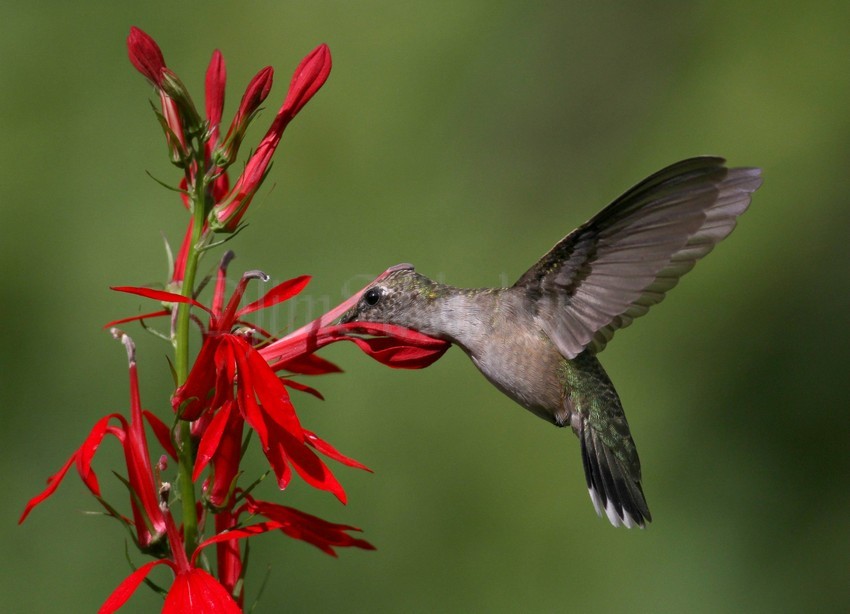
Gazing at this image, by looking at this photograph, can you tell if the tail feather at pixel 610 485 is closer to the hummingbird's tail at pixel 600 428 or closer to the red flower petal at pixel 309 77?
the hummingbird's tail at pixel 600 428

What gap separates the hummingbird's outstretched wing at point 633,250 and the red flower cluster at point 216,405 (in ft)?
1.10

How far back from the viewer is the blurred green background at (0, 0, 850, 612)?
2.34 m

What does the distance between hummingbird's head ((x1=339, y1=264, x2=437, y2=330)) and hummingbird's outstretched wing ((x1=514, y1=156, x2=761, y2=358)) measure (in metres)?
0.17

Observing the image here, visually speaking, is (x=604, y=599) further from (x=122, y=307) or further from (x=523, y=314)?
(x=122, y=307)

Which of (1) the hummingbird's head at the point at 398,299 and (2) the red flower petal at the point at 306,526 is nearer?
(2) the red flower petal at the point at 306,526

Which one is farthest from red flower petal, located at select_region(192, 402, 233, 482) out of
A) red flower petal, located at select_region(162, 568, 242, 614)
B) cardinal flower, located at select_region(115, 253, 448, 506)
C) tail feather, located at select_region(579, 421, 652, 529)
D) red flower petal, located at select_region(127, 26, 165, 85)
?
tail feather, located at select_region(579, 421, 652, 529)

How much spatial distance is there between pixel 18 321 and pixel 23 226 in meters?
0.29

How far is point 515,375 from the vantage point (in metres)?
1.45

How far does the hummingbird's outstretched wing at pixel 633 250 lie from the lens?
122 centimetres

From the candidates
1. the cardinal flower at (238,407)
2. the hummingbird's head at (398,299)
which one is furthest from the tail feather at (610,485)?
the cardinal flower at (238,407)

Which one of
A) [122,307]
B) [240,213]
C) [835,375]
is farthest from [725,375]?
[240,213]

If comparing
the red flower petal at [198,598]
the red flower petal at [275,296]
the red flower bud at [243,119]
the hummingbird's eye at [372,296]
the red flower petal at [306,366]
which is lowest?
the red flower petal at [198,598]

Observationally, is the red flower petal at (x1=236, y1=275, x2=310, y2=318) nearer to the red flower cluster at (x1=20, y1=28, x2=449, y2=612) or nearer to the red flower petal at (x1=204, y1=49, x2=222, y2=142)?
the red flower cluster at (x1=20, y1=28, x2=449, y2=612)

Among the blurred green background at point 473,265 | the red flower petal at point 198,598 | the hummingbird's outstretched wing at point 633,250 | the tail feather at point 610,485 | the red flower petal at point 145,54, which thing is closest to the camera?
the red flower petal at point 198,598
